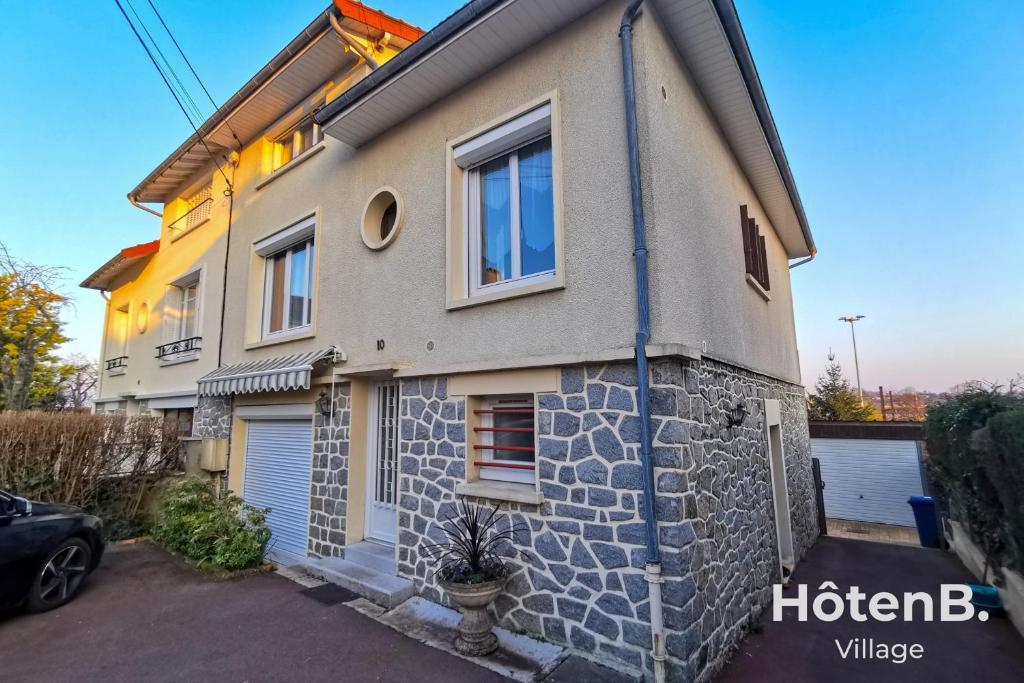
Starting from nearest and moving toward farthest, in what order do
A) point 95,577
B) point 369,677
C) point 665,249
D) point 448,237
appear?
point 369,677
point 665,249
point 448,237
point 95,577

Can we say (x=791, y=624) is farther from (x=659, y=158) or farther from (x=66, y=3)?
(x=66, y=3)

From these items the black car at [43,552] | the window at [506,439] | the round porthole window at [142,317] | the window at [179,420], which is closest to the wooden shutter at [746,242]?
the window at [506,439]

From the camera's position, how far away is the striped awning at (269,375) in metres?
10.3

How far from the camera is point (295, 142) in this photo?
14.8m

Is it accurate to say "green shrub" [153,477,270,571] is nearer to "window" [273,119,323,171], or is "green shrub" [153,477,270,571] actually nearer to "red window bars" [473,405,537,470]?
"red window bars" [473,405,537,470]

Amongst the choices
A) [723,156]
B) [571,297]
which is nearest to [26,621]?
[571,297]

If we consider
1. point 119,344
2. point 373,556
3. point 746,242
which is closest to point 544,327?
point 373,556

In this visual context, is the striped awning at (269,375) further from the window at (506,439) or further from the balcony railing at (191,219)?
the balcony railing at (191,219)

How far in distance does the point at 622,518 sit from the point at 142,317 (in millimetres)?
23195

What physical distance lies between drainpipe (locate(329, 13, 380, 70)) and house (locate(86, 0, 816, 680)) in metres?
0.08

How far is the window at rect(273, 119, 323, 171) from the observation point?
46.4ft

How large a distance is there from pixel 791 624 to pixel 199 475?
15891mm

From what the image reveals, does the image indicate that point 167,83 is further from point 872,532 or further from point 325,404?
point 872,532

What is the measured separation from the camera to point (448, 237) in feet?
28.8
